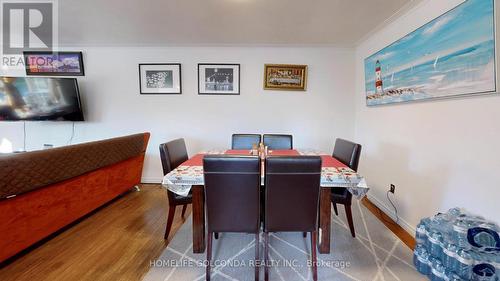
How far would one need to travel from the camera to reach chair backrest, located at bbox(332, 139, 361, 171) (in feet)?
6.45

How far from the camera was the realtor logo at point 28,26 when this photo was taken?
90.7 inches

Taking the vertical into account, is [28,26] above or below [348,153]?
above

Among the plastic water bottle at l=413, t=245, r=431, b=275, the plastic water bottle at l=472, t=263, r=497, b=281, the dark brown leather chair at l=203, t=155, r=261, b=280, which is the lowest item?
the plastic water bottle at l=413, t=245, r=431, b=275

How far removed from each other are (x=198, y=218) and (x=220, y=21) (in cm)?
224

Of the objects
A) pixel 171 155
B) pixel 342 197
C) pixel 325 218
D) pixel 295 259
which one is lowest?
pixel 295 259

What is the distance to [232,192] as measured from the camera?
1.46 meters

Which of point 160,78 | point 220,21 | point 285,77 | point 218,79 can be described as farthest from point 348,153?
point 160,78

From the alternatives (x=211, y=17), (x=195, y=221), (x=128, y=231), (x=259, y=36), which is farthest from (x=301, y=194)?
(x=259, y=36)

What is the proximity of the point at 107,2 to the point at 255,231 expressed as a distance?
262 centimetres

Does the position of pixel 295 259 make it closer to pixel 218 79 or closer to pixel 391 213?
pixel 391 213

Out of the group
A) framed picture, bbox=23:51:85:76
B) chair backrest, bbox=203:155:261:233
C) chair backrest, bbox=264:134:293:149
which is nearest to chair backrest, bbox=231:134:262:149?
chair backrest, bbox=264:134:293:149

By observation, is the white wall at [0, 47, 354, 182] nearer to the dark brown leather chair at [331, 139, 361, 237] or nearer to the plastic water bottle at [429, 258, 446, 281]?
the dark brown leather chair at [331, 139, 361, 237]

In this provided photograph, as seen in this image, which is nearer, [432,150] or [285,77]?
[432,150]

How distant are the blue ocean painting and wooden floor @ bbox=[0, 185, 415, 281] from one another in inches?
56.1
